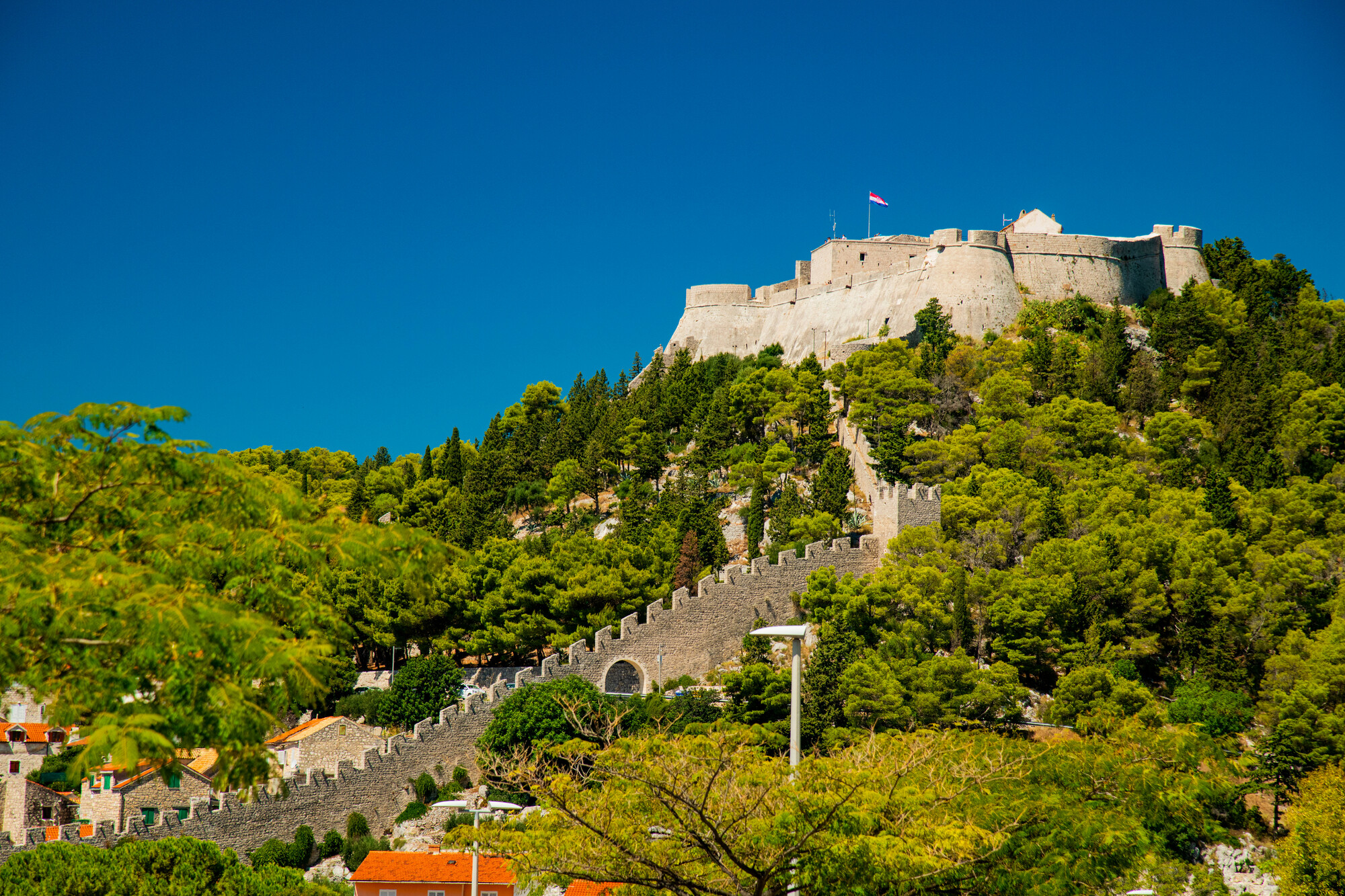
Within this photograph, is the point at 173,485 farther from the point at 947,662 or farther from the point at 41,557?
the point at 947,662

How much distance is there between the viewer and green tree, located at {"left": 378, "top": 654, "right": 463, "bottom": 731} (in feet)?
123

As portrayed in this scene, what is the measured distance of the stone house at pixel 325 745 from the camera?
34969 millimetres

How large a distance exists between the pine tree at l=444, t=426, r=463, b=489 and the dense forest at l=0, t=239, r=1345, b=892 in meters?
0.34

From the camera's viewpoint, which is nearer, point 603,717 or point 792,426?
point 603,717

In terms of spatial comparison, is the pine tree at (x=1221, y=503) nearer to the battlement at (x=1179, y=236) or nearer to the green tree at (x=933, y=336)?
the green tree at (x=933, y=336)

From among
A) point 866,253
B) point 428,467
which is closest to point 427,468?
point 428,467

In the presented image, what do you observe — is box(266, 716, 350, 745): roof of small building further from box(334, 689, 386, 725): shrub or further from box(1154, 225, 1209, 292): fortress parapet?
box(1154, 225, 1209, 292): fortress parapet

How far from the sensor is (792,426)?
205ft

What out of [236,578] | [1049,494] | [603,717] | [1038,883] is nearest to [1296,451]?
[1049,494]

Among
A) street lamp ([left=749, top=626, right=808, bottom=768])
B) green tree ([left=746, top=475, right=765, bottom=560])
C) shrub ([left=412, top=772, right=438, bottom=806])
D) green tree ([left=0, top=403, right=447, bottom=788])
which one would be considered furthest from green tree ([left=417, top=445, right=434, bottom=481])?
green tree ([left=0, top=403, right=447, bottom=788])

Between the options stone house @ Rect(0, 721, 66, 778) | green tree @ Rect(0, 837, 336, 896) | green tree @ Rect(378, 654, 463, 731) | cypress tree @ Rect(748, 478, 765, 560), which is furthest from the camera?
cypress tree @ Rect(748, 478, 765, 560)

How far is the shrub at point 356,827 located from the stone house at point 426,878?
2521 mm

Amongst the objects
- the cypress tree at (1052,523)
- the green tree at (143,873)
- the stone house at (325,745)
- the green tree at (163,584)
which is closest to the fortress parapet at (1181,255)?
the cypress tree at (1052,523)

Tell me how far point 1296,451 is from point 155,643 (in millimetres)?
50366
